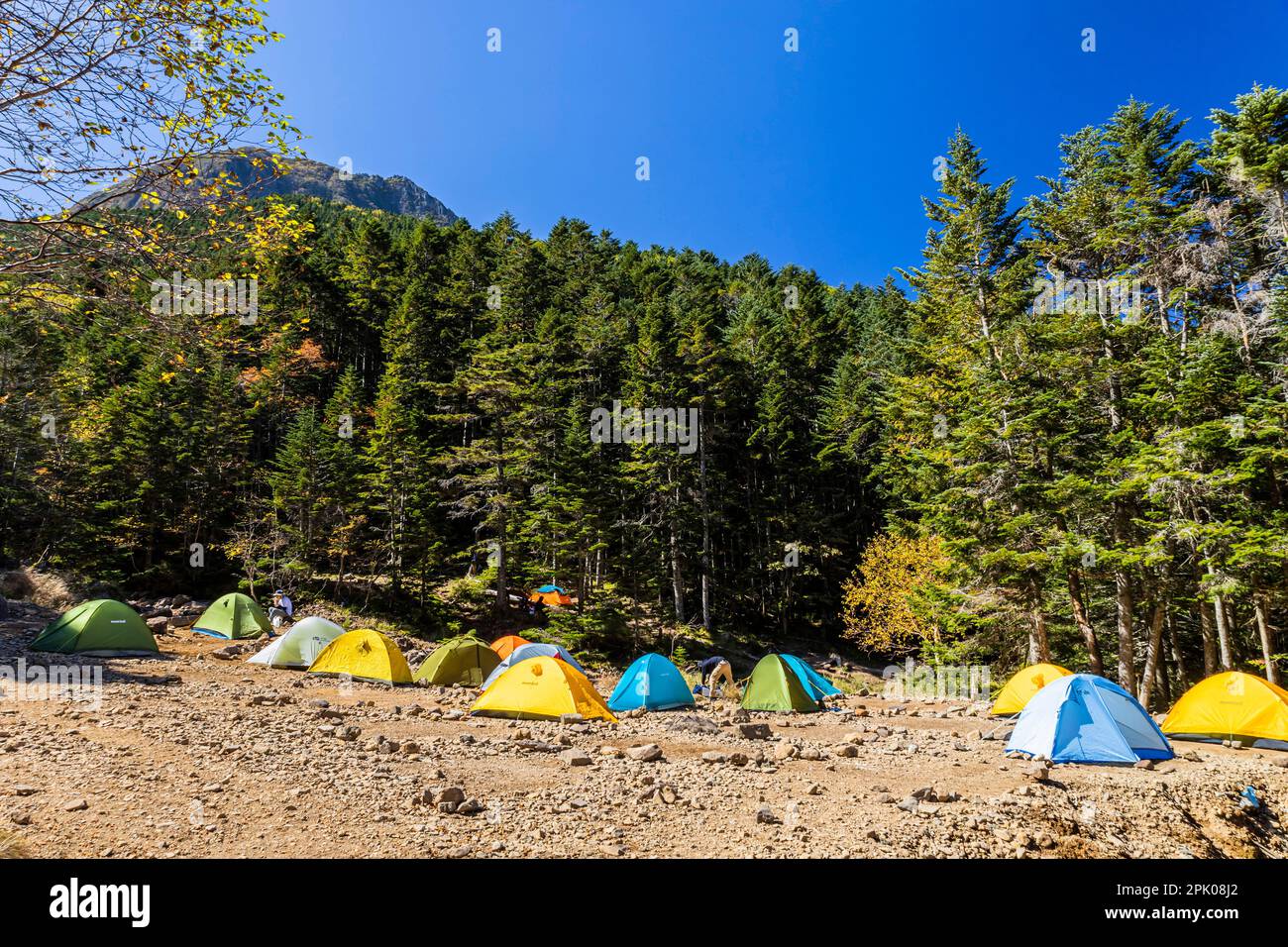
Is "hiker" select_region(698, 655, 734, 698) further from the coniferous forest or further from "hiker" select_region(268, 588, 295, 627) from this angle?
"hiker" select_region(268, 588, 295, 627)

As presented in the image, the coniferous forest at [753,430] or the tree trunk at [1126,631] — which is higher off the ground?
the coniferous forest at [753,430]

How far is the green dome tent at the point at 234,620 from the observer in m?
18.9

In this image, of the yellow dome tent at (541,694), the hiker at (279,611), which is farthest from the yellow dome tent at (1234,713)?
the hiker at (279,611)

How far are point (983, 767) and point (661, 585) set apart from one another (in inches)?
823

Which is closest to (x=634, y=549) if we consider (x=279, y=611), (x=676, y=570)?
(x=676, y=570)

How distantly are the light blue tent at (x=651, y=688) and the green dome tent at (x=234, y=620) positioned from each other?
41.7ft

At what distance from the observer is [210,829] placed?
4.90m

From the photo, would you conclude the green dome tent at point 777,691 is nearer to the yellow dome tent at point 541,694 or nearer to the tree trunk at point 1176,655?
the yellow dome tent at point 541,694

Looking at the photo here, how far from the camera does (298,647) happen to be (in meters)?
15.9

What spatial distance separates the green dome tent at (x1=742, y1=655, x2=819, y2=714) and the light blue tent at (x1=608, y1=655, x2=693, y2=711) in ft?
5.47

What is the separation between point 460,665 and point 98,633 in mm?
8184
